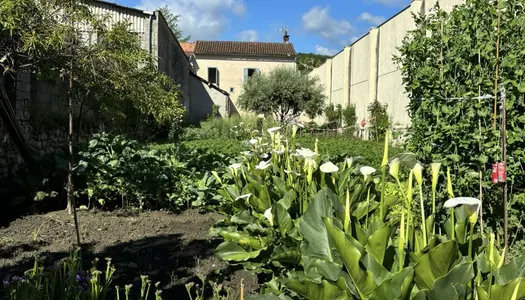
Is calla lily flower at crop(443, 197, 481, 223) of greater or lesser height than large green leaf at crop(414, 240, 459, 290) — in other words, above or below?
above

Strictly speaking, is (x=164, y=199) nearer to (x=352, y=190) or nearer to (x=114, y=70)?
(x=114, y=70)

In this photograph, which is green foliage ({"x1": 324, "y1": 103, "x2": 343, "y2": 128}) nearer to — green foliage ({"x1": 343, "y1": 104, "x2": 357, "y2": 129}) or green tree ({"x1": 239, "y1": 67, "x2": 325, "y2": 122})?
green tree ({"x1": 239, "y1": 67, "x2": 325, "y2": 122})

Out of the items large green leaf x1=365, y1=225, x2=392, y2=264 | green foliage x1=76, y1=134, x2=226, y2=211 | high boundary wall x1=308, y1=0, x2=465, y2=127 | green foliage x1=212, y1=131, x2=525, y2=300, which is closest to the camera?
green foliage x1=212, y1=131, x2=525, y2=300

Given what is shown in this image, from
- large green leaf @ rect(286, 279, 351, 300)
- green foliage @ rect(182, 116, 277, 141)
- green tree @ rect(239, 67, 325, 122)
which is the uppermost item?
green tree @ rect(239, 67, 325, 122)

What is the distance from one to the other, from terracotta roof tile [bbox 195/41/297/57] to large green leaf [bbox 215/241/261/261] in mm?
28501

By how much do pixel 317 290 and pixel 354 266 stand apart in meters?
0.16

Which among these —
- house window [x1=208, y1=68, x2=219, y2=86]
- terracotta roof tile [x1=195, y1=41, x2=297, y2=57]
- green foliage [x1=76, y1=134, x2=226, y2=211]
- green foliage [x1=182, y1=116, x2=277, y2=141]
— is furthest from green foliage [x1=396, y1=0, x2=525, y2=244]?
house window [x1=208, y1=68, x2=219, y2=86]

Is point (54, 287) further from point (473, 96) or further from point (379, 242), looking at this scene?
point (473, 96)

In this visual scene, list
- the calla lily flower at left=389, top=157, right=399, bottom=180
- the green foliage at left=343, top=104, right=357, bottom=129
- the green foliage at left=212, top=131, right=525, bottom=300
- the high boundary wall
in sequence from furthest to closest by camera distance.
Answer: the green foliage at left=343, top=104, right=357, bottom=129
the high boundary wall
the calla lily flower at left=389, top=157, right=399, bottom=180
the green foliage at left=212, top=131, right=525, bottom=300

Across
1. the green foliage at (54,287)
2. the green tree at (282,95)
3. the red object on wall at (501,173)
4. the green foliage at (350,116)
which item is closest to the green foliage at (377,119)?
the green foliage at (350,116)

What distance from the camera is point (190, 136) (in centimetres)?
1825

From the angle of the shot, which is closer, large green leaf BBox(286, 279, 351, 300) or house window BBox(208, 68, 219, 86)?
large green leaf BBox(286, 279, 351, 300)

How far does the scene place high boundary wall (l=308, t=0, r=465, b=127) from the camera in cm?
1660

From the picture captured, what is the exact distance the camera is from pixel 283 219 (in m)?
2.27
